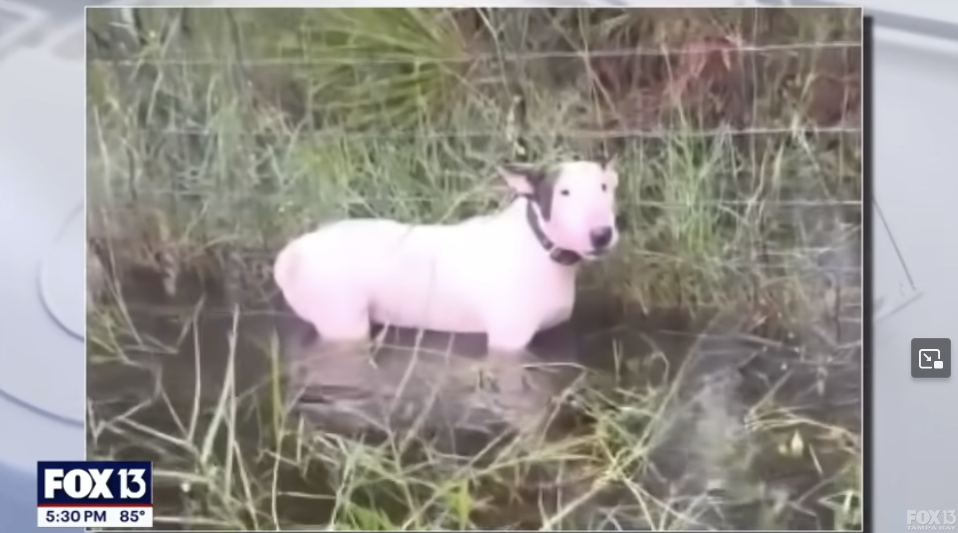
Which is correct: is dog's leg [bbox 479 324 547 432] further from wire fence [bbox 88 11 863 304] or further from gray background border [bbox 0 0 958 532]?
gray background border [bbox 0 0 958 532]

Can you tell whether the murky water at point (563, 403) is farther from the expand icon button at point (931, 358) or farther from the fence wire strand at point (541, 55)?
the fence wire strand at point (541, 55)

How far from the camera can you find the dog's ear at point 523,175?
841mm

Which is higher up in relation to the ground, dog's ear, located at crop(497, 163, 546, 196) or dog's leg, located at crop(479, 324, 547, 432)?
dog's ear, located at crop(497, 163, 546, 196)

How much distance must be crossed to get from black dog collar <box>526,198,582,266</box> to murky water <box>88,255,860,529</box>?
49 mm

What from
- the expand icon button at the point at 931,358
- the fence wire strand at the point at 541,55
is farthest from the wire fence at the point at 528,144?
the expand icon button at the point at 931,358

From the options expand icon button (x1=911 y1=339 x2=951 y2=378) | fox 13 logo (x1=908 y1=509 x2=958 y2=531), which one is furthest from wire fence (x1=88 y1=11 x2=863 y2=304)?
fox 13 logo (x1=908 y1=509 x2=958 y2=531)

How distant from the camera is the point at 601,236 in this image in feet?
2.75

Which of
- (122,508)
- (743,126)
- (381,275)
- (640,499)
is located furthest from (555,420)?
(122,508)

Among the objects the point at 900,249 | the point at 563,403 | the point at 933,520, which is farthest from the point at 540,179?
the point at 933,520

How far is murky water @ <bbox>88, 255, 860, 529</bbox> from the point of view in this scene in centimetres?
84

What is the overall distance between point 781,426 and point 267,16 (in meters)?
0.69

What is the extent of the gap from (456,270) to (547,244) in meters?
0.10

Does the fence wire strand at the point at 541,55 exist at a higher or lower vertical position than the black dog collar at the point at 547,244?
higher

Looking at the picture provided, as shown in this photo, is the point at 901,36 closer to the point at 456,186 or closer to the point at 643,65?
the point at 643,65
